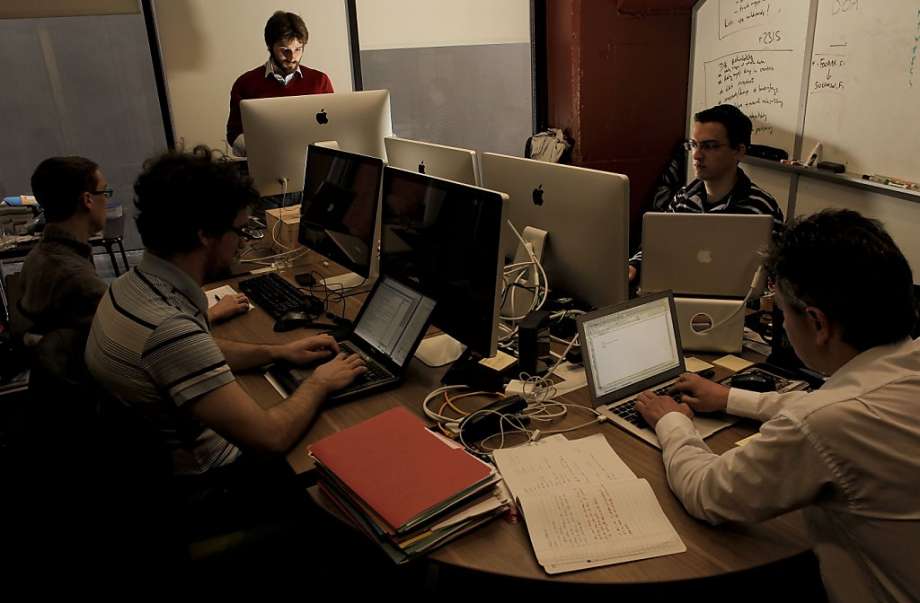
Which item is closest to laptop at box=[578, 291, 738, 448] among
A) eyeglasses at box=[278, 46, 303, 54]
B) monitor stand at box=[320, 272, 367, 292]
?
monitor stand at box=[320, 272, 367, 292]

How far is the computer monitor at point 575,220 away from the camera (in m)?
1.74

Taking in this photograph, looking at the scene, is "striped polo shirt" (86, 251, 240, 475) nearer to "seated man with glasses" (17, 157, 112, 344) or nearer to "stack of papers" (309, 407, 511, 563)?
"stack of papers" (309, 407, 511, 563)

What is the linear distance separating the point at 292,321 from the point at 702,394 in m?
1.18

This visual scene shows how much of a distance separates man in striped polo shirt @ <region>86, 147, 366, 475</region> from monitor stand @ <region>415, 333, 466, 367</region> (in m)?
0.19

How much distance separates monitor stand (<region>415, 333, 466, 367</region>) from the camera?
5.99 ft

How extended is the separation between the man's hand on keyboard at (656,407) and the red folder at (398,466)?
400 mm

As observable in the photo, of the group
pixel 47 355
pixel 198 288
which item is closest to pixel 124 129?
pixel 47 355

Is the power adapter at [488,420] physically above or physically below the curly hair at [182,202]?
below

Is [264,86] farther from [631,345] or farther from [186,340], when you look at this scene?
[631,345]

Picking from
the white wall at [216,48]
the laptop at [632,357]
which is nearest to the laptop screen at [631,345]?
the laptop at [632,357]

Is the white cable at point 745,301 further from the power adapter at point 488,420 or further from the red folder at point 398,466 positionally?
the red folder at point 398,466

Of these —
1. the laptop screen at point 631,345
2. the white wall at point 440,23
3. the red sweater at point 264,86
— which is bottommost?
the laptop screen at point 631,345

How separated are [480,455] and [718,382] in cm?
63

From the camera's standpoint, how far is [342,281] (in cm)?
250
